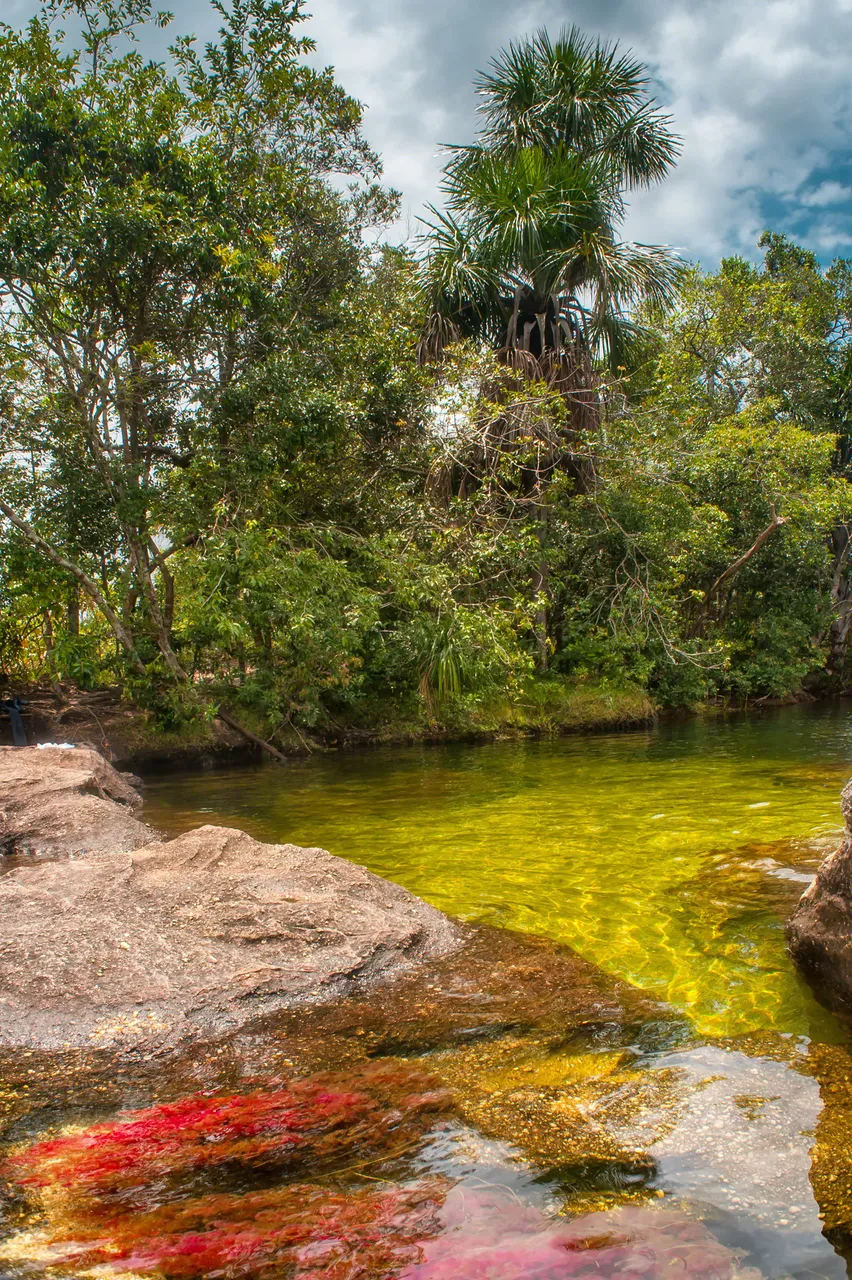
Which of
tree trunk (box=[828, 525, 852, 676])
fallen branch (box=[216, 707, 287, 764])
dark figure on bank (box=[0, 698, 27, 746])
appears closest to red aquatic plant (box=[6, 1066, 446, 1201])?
fallen branch (box=[216, 707, 287, 764])

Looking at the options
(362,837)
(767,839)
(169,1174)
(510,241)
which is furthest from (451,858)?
(510,241)

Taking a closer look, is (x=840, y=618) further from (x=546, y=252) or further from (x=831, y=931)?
(x=831, y=931)

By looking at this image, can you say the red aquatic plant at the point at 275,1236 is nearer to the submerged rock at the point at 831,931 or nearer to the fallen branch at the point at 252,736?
the submerged rock at the point at 831,931

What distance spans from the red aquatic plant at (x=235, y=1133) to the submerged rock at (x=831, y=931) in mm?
1796

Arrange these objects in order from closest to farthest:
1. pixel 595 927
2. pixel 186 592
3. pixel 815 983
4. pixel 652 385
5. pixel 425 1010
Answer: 1. pixel 425 1010
2. pixel 815 983
3. pixel 595 927
4. pixel 186 592
5. pixel 652 385

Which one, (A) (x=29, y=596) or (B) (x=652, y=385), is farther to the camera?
(B) (x=652, y=385)

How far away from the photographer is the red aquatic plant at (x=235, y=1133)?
2.25 metres

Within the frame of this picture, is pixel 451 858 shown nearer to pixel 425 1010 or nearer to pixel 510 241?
pixel 425 1010

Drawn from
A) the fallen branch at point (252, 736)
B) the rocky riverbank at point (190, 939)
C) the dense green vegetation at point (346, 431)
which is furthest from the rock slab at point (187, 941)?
the fallen branch at point (252, 736)

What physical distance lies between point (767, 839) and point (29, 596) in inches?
409

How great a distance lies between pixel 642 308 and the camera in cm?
1722

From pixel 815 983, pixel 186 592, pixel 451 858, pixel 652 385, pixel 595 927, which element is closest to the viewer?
pixel 815 983

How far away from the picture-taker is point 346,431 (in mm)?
13125

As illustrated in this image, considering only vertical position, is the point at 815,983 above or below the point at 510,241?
below
